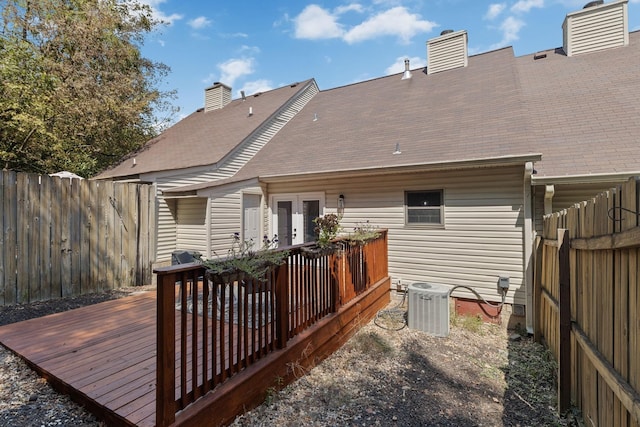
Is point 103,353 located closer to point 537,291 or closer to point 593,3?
point 537,291

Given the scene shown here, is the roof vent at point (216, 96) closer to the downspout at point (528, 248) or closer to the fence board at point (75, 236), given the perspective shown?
the fence board at point (75, 236)

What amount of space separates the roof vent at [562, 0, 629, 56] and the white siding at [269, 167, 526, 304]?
20.2 feet

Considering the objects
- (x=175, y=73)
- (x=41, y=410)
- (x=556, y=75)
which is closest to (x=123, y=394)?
(x=41, y=410)

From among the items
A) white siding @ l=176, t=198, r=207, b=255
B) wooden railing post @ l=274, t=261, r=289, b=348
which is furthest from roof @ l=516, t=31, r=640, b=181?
white siding @ l=176, t=198, r=207, b=255

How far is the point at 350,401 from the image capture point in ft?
10.3

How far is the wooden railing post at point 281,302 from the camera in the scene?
3.16 metres

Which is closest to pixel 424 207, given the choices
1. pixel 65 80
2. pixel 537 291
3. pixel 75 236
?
pixel 537 291

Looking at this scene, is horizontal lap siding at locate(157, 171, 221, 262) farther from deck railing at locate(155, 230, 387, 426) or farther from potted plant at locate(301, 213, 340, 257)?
potted plant at locate(301, 213, 340, 257)

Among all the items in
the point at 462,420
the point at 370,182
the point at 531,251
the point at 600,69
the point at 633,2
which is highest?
the point at 633,2

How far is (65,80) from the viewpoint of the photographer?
33.2 ft

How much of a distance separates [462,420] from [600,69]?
8.87m

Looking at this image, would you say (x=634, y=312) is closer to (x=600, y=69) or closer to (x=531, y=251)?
(x=531, y=251)

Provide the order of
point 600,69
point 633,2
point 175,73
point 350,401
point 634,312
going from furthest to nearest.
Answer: point 175,73, point 633,2, point 600,69, point 350,401, point 634,312

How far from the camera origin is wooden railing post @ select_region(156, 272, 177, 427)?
1.98 metres
